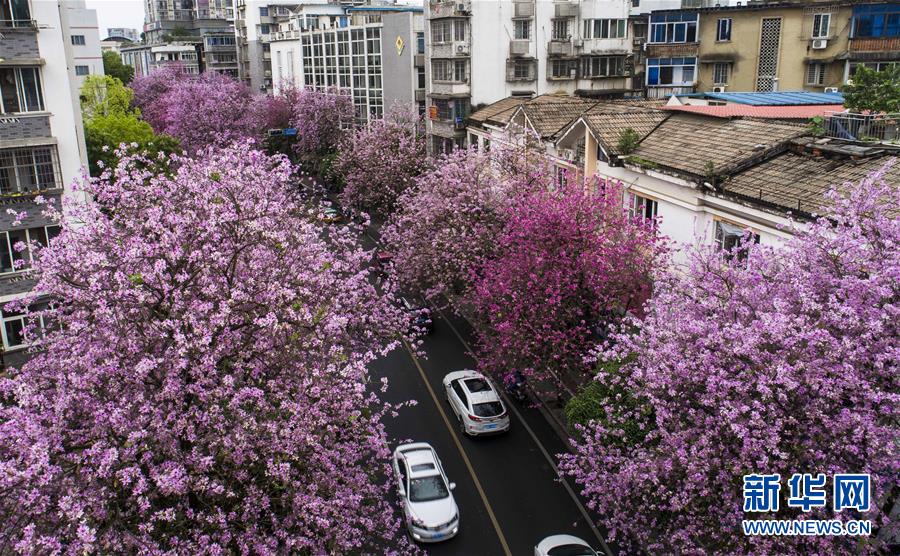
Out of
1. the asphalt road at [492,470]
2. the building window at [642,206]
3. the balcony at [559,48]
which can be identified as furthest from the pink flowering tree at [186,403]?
the balcony at [559,48]

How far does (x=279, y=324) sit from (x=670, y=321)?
913 cm

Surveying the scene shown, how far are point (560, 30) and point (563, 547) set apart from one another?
4800 centimetres

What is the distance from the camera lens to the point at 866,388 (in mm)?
12805

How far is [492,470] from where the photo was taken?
2638cm

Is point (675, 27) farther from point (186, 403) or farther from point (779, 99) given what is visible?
point (186, 403)

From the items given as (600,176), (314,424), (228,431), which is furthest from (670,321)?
(600,176)

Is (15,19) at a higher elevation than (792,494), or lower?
higher

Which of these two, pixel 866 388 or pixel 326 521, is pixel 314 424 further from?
pixel 866 388

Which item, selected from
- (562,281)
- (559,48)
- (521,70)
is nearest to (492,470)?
(562,281)

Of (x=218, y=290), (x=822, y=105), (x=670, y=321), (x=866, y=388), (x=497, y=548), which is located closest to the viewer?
(x=866, y=388)

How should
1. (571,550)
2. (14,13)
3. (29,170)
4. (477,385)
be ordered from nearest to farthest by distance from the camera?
(571,550) → (477,385) → (14,13) → (29,170)

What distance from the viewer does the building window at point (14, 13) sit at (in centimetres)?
2922

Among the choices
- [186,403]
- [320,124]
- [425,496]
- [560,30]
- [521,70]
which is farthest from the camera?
[320,124]

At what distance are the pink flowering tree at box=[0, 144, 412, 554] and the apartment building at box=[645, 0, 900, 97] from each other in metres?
48.2
